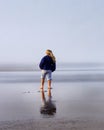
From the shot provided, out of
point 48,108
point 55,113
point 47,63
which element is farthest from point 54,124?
point 47,63

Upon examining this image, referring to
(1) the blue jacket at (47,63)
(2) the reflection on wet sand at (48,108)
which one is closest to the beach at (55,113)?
(2) the reflection on wet sand at (48,108)

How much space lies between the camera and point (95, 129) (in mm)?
7336

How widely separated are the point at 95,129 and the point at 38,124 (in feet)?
4.24

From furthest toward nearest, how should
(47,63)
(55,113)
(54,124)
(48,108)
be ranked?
(47,63), (48,108), (55,113), (54,124)

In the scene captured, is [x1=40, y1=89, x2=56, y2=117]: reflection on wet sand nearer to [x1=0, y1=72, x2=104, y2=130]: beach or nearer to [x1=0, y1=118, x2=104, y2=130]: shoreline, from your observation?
[x1=0, y1=72, x2=104, y2=130]: beach

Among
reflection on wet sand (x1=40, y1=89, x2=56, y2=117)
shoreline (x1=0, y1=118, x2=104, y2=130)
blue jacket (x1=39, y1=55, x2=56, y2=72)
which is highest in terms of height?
blue jacket (x1=39, y1=55, x2=56, y2=72)

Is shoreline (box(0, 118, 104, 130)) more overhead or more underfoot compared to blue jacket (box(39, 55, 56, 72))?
more underfoot

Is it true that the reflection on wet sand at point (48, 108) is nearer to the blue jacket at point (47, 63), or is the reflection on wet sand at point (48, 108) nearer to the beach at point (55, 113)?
the beach at point (55, 113)

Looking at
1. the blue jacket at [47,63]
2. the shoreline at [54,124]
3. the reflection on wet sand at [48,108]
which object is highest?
the blue jacket at [47,63]

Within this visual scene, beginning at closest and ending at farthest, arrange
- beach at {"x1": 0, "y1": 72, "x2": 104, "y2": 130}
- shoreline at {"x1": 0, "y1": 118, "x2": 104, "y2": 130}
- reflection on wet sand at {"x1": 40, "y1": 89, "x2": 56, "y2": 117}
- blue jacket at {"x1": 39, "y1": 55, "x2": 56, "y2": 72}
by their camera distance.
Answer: shoreline at {"x1": 0, "y1": 118, "x2": 104, "y2": 130}, beach at {"x1": 0, "y1": 72, "x2": 104, "y2": 130}, reflection on wet sand at {"x1": 40, "y1": 89, "x2": 56, "y2": 117}, blue jacket at {"x1": 39, "y1": 55, "x2": 56, "y2": 72}

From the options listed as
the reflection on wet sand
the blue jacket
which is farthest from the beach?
the blue jacket

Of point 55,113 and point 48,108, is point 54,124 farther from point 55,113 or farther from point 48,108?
point 48,108

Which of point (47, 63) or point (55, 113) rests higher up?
point (47, 63)

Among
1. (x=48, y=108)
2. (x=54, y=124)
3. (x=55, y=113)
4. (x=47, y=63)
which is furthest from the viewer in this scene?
(x=47, y=63)
